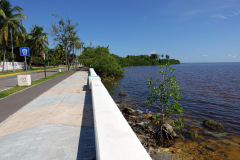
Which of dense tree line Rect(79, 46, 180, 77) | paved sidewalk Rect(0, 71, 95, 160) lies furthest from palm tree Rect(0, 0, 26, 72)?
paved sidewalk Rect(0, 71, 95, 160)

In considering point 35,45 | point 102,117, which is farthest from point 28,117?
point 35,45

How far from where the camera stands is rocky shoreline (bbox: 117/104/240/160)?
5.56m

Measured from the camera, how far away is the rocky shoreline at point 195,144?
5562 mm

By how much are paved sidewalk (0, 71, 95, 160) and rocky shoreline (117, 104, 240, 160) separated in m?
2.64

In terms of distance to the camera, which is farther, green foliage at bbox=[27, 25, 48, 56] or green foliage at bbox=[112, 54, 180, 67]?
green foliage at bbox=[112, 54, 180, 67]

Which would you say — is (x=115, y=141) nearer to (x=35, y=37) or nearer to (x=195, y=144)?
(x=195, y=144)

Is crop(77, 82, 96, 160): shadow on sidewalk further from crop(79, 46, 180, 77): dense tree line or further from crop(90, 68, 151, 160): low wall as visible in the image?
crop(79, 46, 180, 77): dense tree line

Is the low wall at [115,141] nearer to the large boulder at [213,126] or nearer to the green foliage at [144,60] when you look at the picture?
the large boulder at [213,126]

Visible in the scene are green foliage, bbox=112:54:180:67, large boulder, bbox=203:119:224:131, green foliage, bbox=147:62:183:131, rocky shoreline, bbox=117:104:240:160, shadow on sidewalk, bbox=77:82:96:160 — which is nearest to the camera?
shadow on sidewalk, bbox=77:82:96:160

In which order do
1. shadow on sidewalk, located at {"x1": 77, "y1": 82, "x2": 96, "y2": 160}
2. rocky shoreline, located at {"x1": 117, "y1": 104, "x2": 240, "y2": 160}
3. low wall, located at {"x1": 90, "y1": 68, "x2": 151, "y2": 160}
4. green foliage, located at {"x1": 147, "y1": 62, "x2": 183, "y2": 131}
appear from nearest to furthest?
low wall, located at {"x1": 90, "y1": 68, "x2": 151, "y2": 160} < shadow on sidewalk, located at {"x1": 77, "y1": 82, "x2": 96, "y2": 160} < rocky shoreline, located at {"x1": 117, "y1": 104, "x2": 240, "y2": 160} < green foliage, located at {"x1": 147, "y1": 62, "x2": 183, "y2": 131}

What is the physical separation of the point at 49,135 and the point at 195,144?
555 cm

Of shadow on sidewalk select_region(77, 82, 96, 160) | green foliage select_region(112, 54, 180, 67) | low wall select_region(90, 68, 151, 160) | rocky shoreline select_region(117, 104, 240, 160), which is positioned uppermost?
green foliage select_region(112, 54, 180, 67)

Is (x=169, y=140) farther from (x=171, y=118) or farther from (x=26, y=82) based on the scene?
(x=26, y=82)

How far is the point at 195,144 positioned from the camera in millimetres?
6375
